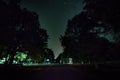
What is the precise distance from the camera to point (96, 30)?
35.2 m

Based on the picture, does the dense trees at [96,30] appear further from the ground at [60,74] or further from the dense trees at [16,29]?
the dense trees at [16,29]

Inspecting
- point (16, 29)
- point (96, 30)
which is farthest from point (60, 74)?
point (16, 29)

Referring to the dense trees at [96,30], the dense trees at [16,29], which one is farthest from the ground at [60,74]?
the dense trees at [16,29]

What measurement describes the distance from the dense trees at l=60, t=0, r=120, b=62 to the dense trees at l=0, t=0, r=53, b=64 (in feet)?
26.2

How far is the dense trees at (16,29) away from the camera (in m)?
32.4

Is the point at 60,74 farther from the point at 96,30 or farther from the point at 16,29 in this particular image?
the point at 16,29

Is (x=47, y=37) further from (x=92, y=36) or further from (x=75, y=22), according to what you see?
(x=92, y=36)

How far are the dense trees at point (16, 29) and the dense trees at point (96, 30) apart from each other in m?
7.97

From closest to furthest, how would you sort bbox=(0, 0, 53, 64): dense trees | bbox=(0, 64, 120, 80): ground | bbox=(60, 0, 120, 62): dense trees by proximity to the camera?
bbox=(60, 0, 120, 62): dense trees < bbox=(0, 64, 120, 80): ground < bbox=(0, 0, 53, 64): dense trees

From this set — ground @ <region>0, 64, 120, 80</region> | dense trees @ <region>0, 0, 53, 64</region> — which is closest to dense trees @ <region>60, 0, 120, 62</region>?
ground @ <region>0, 64, 120, 80</region>

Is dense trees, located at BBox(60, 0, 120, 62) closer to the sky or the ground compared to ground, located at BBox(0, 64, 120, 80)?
closer to the sky

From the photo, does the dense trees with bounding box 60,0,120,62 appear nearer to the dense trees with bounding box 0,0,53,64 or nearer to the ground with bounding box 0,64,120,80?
the ground with bounding box 0,64,120,80

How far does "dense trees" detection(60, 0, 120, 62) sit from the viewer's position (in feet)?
56.5

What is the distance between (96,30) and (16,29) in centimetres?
1695
